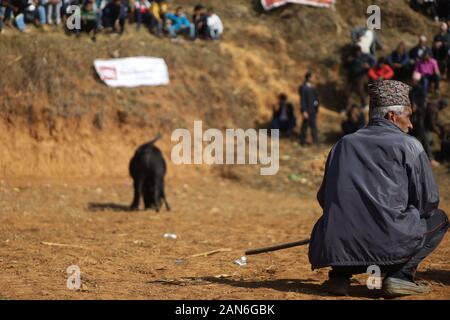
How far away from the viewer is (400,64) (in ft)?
66.9

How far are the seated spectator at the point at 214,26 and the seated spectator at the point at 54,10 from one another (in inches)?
164

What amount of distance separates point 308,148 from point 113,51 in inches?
217

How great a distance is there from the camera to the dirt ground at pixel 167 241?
7105 mm

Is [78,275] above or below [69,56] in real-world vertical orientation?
below

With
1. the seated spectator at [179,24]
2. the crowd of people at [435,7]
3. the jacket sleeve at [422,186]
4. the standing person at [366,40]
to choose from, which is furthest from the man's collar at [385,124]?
the crowd of people at [435,7]

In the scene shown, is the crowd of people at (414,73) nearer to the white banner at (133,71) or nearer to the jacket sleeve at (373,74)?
the jacket sleeve at (373,74)

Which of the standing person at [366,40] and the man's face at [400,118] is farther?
the standing person at [366,40]

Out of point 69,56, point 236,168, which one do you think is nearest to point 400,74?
point 236,168

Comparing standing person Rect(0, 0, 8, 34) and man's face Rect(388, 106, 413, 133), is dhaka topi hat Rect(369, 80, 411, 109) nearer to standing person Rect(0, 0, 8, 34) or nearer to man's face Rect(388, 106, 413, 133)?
man's face Rect(388, 106, 413, 133)

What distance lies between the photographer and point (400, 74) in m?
20.5

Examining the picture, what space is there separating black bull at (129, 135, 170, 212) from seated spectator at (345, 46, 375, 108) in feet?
26.3

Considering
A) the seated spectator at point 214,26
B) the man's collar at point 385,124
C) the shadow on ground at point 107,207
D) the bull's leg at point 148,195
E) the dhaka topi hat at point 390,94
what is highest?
the seated spectator at point 214,26

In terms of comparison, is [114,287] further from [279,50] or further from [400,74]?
[279,50]

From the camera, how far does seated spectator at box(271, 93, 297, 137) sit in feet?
69.0
